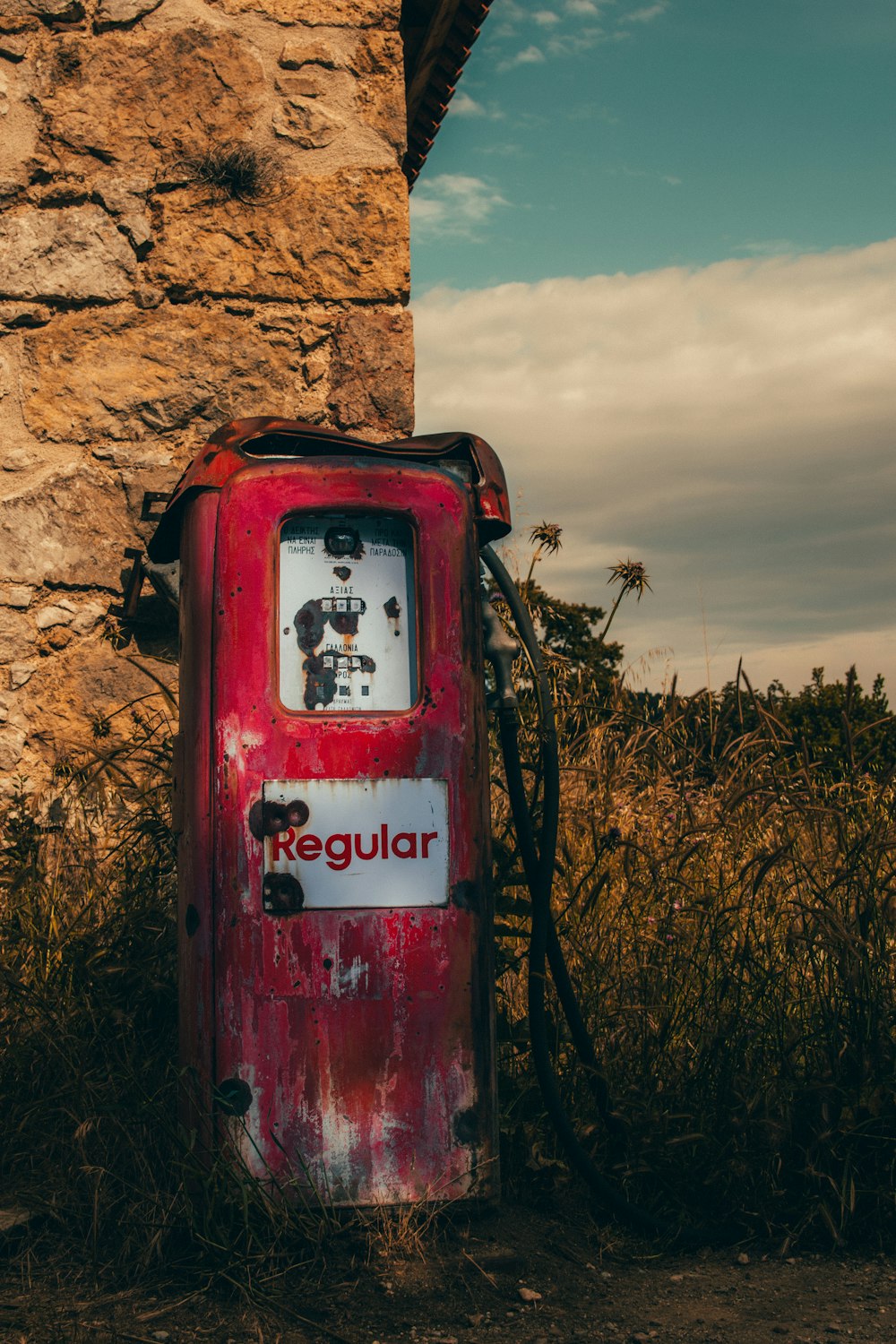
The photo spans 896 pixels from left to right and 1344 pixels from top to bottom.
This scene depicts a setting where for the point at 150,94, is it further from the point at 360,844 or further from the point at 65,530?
the point at 360,844

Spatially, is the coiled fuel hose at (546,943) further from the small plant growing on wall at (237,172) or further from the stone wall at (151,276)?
the small plant growing on wall at (237,172)

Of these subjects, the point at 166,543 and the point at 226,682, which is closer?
the point at 226,682

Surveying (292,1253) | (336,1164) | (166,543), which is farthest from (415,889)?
(166,543)

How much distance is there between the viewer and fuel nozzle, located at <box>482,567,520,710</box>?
2.30 meters

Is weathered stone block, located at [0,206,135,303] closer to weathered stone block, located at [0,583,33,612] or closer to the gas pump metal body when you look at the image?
weathered stone block, located at [0,583,33,612]

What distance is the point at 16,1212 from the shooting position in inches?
87.4

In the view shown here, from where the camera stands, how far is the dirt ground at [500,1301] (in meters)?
1.89

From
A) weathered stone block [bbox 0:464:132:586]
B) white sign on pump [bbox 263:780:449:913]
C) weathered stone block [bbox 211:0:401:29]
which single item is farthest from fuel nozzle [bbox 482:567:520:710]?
weathered stone block [bbox 211:0:401:29]

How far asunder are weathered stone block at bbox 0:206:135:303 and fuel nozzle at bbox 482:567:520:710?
5.52ft

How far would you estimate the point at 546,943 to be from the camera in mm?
2324

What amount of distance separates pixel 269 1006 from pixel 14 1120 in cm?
85

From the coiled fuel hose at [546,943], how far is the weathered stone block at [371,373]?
109cm

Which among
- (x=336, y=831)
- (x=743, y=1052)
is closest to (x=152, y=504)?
(x=336, y=831)

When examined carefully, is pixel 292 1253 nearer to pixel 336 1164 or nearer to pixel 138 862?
pixel 336 1164
